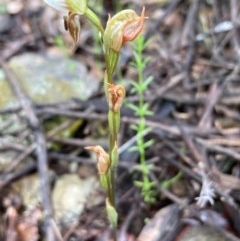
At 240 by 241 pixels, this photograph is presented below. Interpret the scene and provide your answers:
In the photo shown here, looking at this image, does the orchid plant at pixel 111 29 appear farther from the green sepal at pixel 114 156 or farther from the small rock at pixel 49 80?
the small rock at pixel 49 80

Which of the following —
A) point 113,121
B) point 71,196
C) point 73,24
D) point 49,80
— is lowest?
point 71,196

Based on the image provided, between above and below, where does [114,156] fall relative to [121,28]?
below

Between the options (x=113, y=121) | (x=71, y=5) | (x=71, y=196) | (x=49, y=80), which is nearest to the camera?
(x=71, y=5)

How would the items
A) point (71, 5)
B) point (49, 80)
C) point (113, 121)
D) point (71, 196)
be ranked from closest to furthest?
1. point (71, 5)
2. point (113, 121)
3. point (71, 196)
4. point (49, 80)

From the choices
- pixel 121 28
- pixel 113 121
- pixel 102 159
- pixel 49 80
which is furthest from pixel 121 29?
pixel 49 80

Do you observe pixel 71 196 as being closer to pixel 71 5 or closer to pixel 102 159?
pixel 102 159

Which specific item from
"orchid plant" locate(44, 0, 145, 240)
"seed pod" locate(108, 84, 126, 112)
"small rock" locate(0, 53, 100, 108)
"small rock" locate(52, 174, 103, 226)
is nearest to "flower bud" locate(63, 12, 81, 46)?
"orchid plant" locate(44, 0, 145, 240)

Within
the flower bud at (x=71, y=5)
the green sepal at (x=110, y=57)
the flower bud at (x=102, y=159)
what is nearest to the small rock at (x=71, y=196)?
the flower bud at (x=102, y=159)

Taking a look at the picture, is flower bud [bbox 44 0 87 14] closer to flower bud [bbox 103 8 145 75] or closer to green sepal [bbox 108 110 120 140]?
flower bud [bbox 103 8 145 75]

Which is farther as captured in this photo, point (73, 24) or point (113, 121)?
point (113, 121)
